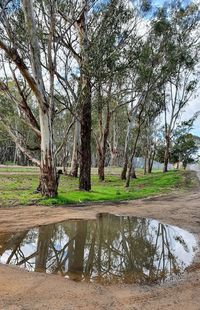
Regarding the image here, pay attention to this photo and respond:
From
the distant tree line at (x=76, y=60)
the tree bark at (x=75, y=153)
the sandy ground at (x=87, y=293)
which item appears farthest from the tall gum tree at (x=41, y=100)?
the tree bark at (x=75, y=153)

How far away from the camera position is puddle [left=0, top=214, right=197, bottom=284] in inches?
248

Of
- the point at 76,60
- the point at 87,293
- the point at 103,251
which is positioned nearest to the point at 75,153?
the point at 76,60

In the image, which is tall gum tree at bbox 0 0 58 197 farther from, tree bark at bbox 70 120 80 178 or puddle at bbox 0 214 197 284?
tree bark at bbox 70 120 80 178

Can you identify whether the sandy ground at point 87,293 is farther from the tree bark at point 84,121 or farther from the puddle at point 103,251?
the tree bark at point 84,121

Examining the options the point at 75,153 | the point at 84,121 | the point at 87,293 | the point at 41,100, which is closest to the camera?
the point at 87,293

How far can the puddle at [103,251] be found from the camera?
20.7ft

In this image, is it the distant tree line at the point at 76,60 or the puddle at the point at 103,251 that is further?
the distant tree line at the point at 76,60

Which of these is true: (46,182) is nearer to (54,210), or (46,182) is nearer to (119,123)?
(54,210)

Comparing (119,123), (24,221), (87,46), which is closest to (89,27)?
(87,46)

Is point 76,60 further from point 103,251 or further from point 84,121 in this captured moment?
point 103,251

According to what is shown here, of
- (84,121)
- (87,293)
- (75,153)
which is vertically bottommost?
(87,293)

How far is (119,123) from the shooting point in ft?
182

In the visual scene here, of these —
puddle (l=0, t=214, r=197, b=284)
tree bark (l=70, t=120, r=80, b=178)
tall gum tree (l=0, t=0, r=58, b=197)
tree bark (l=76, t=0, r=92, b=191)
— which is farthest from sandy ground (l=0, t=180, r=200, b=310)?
tree bark (l=70, t=120, r=80, b=178)

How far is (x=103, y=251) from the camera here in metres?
7.71
